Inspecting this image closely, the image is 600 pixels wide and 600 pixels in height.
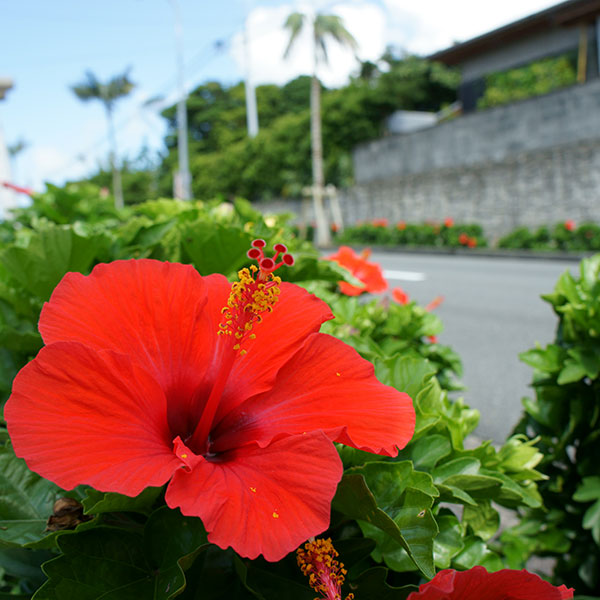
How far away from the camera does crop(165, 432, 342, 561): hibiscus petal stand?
Result: 50cm

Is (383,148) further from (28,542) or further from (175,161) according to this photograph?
(175,161)

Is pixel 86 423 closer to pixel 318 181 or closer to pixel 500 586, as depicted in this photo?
pixel 500 586

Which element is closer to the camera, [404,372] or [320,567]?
[320,567]

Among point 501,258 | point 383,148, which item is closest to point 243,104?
point 383,148

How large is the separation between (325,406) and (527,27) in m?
20.6

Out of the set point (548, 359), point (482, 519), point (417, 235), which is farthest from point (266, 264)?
point (417, 235)

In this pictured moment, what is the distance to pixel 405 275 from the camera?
39.9 ft

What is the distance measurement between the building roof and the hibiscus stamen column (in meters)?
18.3

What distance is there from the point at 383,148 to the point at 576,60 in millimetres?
6355

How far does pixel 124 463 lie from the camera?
1.78 ft

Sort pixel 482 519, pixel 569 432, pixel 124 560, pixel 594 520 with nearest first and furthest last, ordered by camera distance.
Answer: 1. pixel 124 560
2. pixel 482 519
3. pixel 594 520
4. pixel 569 432

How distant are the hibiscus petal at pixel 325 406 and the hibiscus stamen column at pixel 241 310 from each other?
42mm

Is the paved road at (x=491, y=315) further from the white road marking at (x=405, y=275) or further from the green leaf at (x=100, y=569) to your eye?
the green leaf at (x=100, y=569)

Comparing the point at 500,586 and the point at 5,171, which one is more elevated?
the point at 5,171
